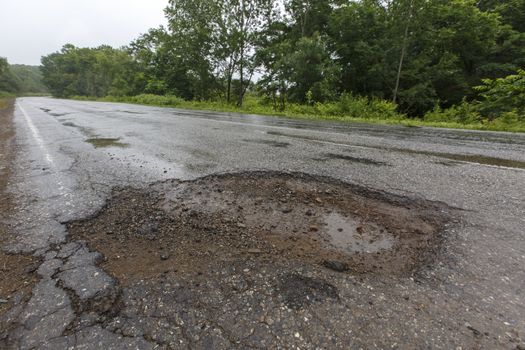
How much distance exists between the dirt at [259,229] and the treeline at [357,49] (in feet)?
42.7

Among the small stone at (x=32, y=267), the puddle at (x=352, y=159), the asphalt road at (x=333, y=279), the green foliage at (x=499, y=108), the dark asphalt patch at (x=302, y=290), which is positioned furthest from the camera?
the green foliage at (x=499, y=108)

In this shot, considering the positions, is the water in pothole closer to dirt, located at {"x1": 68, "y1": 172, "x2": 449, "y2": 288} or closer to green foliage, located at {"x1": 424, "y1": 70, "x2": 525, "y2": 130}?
dirt, located at {"x1": 68, "y1": 172, "x2": 449, "y2": 288}

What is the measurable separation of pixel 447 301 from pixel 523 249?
0.99 metres

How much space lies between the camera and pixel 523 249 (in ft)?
6.14

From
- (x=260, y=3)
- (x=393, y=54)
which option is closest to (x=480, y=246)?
(x=393, y=54)

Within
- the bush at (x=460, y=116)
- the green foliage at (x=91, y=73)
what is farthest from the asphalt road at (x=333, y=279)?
the green foliage at (x=91, y=73)

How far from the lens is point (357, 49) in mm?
18078

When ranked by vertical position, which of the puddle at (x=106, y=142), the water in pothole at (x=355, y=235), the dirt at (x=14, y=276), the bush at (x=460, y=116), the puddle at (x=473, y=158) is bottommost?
the dirt at (x=14, y=276)

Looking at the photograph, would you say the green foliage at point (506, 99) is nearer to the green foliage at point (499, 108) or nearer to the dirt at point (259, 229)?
the green foliage at point (499, 108)

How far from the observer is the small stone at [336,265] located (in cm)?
171

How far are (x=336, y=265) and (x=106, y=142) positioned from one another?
5.63 metres

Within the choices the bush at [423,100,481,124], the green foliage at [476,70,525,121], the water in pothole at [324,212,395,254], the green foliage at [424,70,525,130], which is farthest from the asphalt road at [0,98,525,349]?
the green foliage at [476,70,525,121]

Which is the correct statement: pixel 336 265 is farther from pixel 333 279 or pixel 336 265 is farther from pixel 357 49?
pixel 357 49

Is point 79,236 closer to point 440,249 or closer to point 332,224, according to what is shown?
point 332,224
